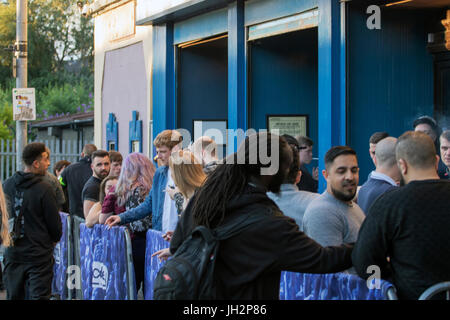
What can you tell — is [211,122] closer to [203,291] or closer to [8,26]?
[203,291]

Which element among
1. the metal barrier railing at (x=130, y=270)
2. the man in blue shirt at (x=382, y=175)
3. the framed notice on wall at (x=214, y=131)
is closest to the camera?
the man in blue shirt at (x=382, y=175)

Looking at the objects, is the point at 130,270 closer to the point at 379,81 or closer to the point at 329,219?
the point at 329,219

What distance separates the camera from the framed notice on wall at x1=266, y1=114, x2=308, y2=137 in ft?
35.3

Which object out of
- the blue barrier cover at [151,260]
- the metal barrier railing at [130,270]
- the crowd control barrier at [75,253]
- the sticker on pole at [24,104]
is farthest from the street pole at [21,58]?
the blue barrier cover at [151,260]

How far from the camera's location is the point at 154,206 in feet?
21.6

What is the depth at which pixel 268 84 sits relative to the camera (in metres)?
10.5

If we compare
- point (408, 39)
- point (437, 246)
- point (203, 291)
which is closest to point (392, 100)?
point (408, 39)

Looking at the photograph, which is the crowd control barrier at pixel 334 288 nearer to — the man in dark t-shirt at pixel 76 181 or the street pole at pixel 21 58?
the man in dark t-shirt at pixel 76 181

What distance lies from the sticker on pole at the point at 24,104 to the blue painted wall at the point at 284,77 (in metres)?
5.58

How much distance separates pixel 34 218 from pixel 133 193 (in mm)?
1049

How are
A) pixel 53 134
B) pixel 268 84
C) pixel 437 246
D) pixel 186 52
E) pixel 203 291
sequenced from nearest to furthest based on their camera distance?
pixel 203 291 → pixel 437 246 → pixel 268 84 → pixel 186 52 → pixel 53 134

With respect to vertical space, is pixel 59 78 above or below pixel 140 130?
above

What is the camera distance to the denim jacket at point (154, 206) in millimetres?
6504

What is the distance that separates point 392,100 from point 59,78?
142ft
